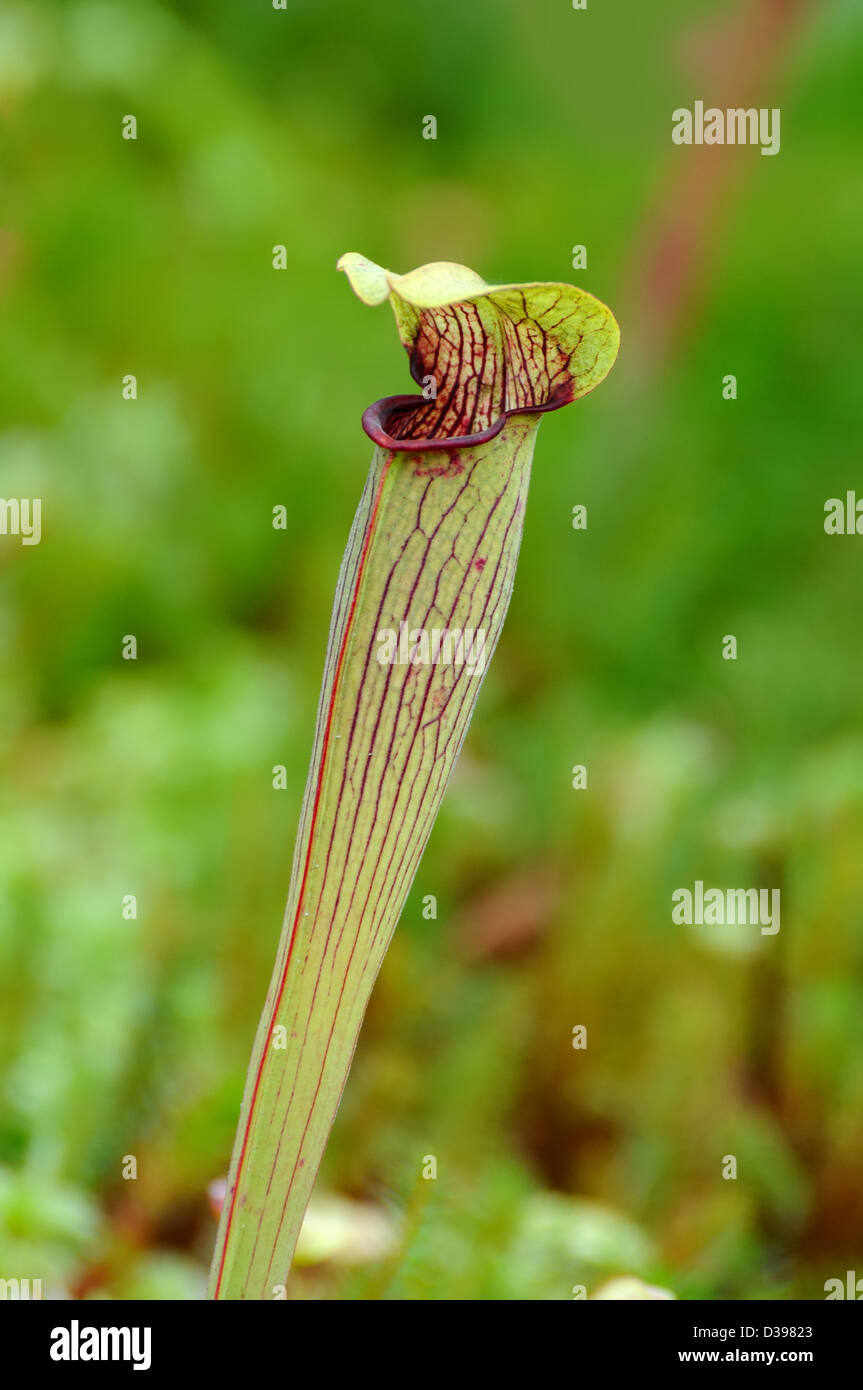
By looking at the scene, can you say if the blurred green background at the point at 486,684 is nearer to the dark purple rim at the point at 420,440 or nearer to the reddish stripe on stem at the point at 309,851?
the reddish stripe on stem at the point at 309,851

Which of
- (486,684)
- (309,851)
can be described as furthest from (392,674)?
(486,684)

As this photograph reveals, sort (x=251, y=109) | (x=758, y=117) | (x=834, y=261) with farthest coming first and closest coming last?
(x=251, y=109) < (x=834, y=261) < (x=758, y=117)

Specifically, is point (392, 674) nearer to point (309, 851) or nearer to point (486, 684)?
point (309, 851)

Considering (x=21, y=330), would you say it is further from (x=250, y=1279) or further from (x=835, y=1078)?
(x=250, y=1279)

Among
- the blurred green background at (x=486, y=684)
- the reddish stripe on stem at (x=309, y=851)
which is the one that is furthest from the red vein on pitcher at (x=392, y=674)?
the blurred green background at (x=486, y=684)

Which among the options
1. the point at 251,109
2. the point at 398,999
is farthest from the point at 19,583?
the point at 251,109

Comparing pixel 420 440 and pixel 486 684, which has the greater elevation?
pixel 486 684

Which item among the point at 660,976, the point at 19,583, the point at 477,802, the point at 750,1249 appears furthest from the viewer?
the point at 19,583

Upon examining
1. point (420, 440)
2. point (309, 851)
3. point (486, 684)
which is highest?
point (486, 684)
